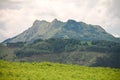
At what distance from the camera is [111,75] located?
42.5 m

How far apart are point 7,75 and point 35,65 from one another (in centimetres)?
1147

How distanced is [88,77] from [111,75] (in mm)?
5673

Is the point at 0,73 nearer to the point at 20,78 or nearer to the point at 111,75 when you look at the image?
the point at 20,78

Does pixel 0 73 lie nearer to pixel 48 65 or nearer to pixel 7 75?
pixel 7 75

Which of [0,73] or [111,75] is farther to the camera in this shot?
[111,75]

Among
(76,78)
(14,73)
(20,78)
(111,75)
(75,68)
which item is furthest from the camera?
(75,68)

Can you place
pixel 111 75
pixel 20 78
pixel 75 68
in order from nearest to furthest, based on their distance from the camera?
pixel 20 78 → pixel 111 75 → pixel 75 68

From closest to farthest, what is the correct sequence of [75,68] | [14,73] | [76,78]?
[14,73], [76,78], [75,68]

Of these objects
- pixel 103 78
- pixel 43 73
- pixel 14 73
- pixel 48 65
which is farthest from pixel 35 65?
pixel 103 78

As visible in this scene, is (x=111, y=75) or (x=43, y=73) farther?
(x=111, y=75)

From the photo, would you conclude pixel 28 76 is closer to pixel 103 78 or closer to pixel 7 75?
pixel 7 75

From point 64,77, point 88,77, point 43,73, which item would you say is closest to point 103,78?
point 88,77

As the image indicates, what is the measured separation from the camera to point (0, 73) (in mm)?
34156

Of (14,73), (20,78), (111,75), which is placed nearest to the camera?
(20,78)
